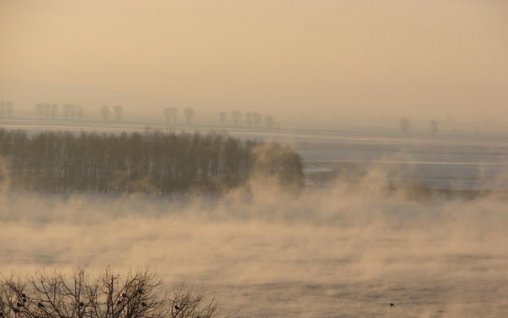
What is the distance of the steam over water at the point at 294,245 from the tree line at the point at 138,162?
946 millimetres

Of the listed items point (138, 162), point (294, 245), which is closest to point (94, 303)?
point (294, 245)

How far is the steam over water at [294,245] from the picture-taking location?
995 cm

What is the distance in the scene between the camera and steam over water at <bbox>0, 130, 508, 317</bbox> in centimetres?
995

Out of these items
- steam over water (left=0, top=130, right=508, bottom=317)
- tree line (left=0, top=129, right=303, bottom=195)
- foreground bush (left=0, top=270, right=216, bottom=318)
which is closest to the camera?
foreground bush (left=0, top=270, right=216, bottom=318)

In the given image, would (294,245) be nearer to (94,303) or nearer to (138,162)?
(138,162)

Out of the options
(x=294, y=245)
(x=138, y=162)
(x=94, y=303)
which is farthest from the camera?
(x=138, y=162)

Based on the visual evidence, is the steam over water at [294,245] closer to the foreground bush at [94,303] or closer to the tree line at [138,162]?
the tree line at [138,162]

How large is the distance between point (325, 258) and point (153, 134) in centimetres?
1017

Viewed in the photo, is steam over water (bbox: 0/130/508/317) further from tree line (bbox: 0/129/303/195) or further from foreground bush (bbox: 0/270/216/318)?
foreground bush (bbox: 0/270/216/318)

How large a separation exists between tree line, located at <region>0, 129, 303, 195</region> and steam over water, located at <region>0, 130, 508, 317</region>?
3.10ft

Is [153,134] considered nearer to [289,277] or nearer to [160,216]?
[160,216]

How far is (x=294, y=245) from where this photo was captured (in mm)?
14023

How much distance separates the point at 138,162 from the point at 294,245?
7331 millimetres

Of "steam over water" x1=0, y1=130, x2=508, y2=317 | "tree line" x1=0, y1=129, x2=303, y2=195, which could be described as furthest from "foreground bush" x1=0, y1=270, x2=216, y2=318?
"tree line" x1=0, y1=129, x2=303, y2=195
